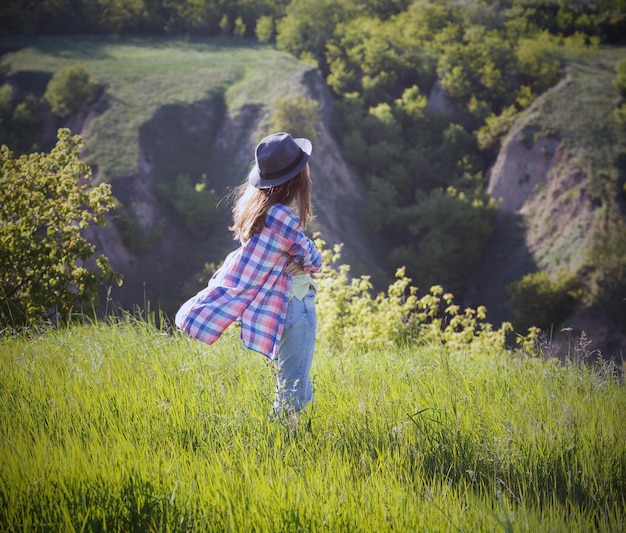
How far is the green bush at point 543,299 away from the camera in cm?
2231

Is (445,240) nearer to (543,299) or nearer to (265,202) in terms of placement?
(543,299)

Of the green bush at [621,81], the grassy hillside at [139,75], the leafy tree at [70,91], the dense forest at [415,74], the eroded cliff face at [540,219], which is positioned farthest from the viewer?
the green bush at [621,81]

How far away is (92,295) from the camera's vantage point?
20.1 feet

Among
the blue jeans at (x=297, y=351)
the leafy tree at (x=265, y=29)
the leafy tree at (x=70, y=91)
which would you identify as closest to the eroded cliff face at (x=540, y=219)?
the leafy tree at (x=265, y=29)

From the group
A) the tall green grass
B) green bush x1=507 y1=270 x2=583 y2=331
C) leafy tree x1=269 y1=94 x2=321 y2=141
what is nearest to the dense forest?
green bush x1=507 y1=270 x2=583 y2=331

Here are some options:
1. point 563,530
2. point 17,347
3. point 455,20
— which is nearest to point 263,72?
point 455,20

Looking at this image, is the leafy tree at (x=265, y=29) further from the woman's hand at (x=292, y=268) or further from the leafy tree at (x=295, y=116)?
the woman's hand at (x=292, y=268)

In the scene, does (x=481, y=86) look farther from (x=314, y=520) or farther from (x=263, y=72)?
(x=314, y=520)

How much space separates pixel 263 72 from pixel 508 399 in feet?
101

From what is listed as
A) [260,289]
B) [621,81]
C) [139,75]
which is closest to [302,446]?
[260,289]

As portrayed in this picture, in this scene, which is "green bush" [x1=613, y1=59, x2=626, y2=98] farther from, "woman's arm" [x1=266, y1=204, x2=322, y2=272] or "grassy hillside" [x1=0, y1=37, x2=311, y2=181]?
"woman's arm" [x1=266, y1=204, x2=322, y2=272]

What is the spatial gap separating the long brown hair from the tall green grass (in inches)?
32.7

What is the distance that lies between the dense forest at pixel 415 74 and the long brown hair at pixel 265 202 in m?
23.9

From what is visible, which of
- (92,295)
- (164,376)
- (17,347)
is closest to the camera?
(164,376)
